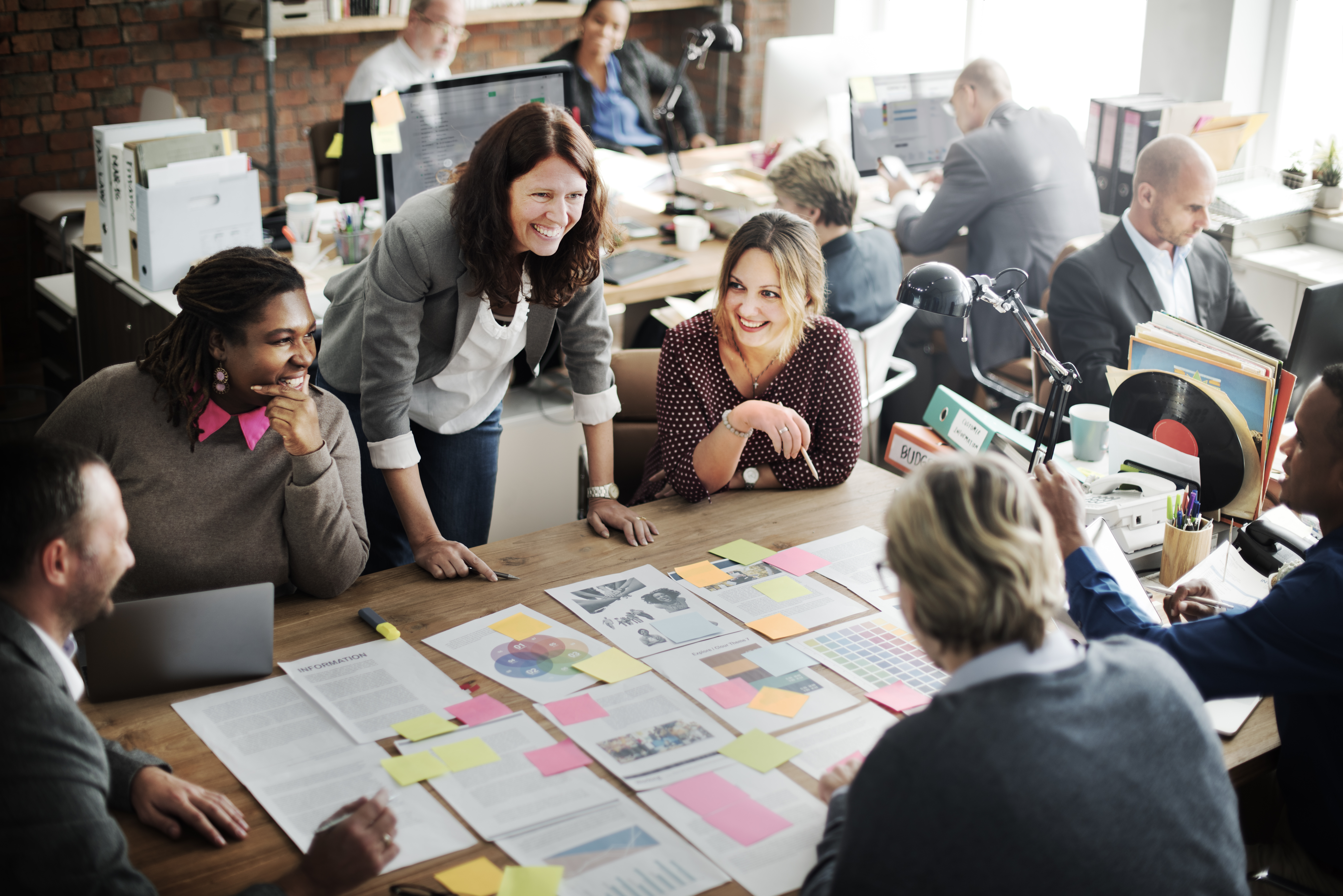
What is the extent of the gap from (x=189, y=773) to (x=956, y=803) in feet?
3.10

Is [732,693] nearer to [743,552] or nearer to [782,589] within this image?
[782,589]

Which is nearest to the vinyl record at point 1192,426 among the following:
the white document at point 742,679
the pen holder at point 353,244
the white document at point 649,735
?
the white document at point 742,679

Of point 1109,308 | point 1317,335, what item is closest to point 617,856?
point 1317,335

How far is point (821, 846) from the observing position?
4.19ft

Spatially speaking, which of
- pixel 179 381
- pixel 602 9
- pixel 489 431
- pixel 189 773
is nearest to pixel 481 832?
pixel 189 773

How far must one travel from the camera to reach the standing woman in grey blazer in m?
2.00

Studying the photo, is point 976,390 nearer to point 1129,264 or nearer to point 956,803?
point 1129,264

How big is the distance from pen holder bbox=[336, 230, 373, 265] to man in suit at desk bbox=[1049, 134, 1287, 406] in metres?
2.02

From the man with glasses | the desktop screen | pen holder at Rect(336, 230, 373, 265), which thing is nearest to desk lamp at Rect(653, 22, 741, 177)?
the desktop screen

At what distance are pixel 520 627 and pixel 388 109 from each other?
2.03 m

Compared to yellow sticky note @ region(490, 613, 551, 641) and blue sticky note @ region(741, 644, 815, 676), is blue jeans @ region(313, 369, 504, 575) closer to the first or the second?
yellow sticky note @ region(490, 613, 551, 641)

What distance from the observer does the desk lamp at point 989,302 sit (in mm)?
2057

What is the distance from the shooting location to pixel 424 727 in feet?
5.02

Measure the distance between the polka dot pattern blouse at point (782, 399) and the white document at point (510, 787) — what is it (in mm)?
870
